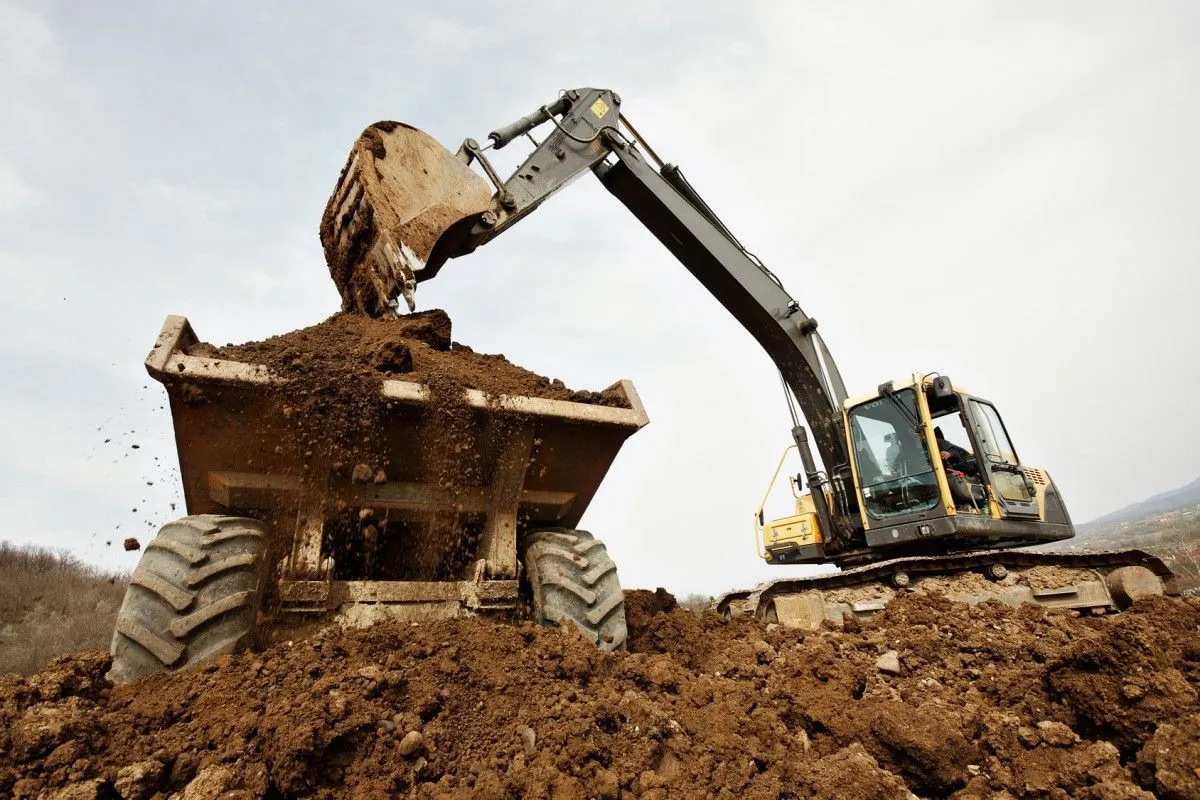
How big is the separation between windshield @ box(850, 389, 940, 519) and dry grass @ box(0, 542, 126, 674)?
617 inches

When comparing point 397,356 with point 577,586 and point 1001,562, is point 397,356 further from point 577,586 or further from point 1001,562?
point 1001,562

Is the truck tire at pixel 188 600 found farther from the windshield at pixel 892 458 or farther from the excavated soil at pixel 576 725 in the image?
the windshield at pixel 892 458

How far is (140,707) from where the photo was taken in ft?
7.33

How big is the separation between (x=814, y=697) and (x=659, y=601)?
2.33 meters

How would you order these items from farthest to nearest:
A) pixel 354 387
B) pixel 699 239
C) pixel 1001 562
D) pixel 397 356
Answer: pixel 699 239 → pixel 1001 562 → pixel 397 356 → pixel 354 387

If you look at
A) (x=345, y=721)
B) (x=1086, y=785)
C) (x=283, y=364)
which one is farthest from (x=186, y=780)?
(x=1086, y=785)

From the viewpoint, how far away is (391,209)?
432cm

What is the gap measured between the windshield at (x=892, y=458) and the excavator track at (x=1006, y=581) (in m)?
0.55

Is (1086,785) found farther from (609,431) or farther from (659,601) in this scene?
(659,601)

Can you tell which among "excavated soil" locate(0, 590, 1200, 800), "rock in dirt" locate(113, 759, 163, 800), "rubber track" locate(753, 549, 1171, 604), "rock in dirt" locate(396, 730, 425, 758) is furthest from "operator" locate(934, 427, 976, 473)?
"rock in dirt" locate(113, 759, 163, 800)

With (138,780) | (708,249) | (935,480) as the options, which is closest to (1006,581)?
(935,480)

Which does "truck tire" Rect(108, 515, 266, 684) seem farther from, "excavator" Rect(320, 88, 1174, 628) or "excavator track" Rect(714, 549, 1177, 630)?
"excavator track" Rect(714, 549, 1177, 630)

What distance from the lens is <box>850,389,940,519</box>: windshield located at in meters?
6.32

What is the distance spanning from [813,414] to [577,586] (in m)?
4.85
